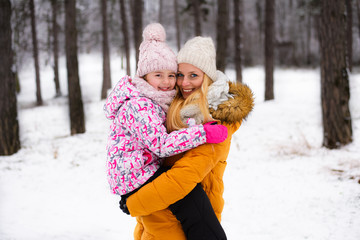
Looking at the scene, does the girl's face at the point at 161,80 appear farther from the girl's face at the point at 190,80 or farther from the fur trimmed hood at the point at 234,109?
the fur trimmed hood at the point at 234,109

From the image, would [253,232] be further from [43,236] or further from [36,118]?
[36,118]

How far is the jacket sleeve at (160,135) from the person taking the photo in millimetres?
1853

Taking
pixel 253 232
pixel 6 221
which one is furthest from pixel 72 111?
pixel 253 232

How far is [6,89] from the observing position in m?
7.74

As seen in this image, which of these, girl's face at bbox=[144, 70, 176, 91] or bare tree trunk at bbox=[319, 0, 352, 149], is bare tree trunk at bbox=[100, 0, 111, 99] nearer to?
bare tree trunk at bbox=[319, 0, 352, 149]

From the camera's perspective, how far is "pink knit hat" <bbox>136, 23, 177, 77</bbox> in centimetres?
219

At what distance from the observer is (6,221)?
4.39m

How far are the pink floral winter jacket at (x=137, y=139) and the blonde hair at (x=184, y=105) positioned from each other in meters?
0.08

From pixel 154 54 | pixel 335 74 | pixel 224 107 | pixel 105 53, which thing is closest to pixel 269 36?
pixel 335 74

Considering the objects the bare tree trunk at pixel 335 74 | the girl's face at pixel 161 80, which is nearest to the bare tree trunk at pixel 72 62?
the bare tree trunk at pixel 335 74

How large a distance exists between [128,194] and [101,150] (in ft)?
21.5

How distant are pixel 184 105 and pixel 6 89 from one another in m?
7.37

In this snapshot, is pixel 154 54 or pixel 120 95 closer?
pixel 120 95

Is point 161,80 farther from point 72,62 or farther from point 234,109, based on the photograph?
point 72,62
